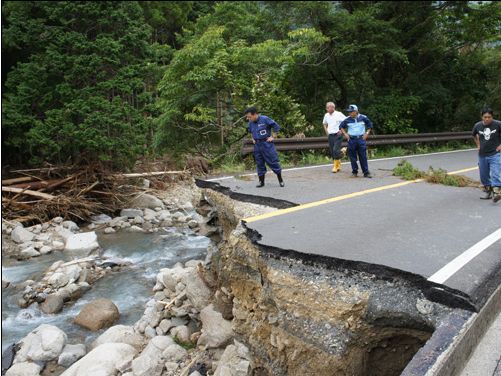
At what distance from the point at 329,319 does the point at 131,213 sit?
12.5 metres

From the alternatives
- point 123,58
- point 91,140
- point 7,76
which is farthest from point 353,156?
point 7,76

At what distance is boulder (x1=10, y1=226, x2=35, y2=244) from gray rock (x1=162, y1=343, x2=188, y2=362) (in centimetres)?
843

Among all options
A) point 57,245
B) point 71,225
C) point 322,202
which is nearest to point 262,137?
point 322,202

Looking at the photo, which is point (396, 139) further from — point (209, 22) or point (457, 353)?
point (457, 353)

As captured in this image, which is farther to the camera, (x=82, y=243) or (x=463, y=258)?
(x=82, y=243)

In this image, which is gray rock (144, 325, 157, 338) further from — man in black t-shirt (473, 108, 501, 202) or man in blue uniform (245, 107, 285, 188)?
man in black t-shirt (473, 108, 501, 202)

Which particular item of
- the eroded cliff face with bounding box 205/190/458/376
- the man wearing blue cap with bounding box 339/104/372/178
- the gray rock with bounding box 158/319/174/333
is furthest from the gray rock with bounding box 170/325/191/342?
the man wearing blue cap with bounding box 339/104/372/178

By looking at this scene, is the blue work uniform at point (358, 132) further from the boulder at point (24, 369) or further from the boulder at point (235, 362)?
the boulder at point (24, 369)

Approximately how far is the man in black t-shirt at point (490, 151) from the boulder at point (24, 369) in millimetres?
7972

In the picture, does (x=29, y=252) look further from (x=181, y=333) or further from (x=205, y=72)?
(x=205, y=72)

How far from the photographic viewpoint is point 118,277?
1073 centimetres

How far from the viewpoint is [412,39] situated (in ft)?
68.9

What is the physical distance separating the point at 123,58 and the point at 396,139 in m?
10.6

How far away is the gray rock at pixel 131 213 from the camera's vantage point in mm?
15795
